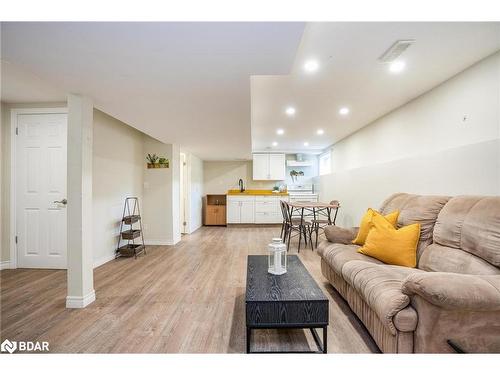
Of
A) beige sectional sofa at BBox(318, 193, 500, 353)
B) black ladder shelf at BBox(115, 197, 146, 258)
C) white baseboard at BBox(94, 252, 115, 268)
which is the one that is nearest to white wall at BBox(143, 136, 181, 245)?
black ladder shelf at BBox(115, 197, 146, 258)

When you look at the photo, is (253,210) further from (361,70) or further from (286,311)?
(286,311)

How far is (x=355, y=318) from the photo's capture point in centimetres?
195

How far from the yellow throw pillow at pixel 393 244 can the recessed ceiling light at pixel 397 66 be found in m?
1.51

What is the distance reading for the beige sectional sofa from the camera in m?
1.20

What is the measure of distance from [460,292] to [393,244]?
0.93 metres

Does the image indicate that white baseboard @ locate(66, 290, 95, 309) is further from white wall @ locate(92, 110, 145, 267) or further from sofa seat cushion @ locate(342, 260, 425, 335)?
sofa seat cushion @ locate(342, 260, 425, 335)

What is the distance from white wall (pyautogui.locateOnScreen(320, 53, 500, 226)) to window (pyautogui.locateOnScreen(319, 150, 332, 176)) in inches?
89.4

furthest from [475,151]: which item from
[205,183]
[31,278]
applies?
[205,183]

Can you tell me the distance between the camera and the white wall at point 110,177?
10.9ft

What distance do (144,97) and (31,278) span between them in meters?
2.66

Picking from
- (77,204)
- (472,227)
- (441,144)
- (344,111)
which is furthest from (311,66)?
(77,204)

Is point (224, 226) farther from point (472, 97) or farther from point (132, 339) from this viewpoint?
point (472, 97)

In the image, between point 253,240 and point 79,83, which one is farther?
point 253,240

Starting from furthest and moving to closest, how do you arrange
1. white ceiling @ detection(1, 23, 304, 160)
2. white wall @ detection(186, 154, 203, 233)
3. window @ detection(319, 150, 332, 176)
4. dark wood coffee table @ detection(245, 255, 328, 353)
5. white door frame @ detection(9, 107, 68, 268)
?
window @ detection(319, 150, 332, 176) → white wall @ detection(186, 154, 203, 233) → white door frame @ detection(9, 107, 68, 268) → dark wood coffee table @ detection(245, 255, 328, 353) → white ceiling @ detection(1, 23, 304, 160)
